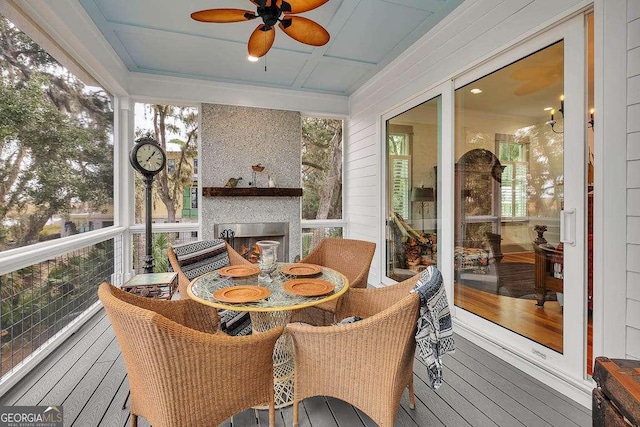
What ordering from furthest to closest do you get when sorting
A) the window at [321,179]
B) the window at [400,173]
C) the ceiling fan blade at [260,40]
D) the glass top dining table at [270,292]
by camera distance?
the window at [321,179], the window at [400,173], the ceiling fan blade at [260,40], the glass top dining table at [270,292]

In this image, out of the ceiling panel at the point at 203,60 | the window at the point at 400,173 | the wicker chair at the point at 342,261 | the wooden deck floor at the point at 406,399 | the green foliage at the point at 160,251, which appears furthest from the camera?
the green foliage at the point at 160,251

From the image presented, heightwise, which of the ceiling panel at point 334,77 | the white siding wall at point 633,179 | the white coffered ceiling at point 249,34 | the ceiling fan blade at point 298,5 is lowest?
the white siding wall at point 633,179

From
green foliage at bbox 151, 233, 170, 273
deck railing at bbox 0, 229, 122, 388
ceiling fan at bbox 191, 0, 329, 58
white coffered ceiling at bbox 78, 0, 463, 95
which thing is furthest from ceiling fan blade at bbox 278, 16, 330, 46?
green foliage at bbox 151, 233, 170, 273

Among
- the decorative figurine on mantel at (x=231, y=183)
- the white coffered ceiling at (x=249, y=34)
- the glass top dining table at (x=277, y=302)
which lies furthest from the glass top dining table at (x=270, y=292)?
the decorative figurine on mantel at (x=231, y=183)

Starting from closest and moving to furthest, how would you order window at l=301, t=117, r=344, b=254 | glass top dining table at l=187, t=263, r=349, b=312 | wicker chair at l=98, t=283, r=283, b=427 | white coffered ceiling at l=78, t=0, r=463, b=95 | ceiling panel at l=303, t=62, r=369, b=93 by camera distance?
wicker chair at l=98, t=283, r=283, b=427 < glass top dining table at l=187, t=263, r=349, b=312 < white coffered ceiling at l=78, t=0, r=463, b=95 < ceiling panel at l=303, t=62, r=369, b=93 < window at l=301, t=117, r=344, b=254

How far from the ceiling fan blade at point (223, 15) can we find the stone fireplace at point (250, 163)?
2352mm

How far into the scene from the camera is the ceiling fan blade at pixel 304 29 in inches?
85.7

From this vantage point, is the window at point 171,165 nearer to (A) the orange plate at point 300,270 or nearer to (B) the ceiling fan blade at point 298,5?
(A) the orange plate at point 300,270

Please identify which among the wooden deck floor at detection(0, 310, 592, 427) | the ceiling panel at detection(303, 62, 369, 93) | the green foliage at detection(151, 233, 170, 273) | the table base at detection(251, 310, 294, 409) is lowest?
the wooden deck floor at detection(0, 310, 592, 427)

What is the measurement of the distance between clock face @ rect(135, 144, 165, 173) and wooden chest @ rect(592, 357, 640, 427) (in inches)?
150

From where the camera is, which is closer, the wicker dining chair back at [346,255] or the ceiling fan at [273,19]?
the ceiling fan at [273,19]

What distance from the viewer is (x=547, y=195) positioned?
2.14 m

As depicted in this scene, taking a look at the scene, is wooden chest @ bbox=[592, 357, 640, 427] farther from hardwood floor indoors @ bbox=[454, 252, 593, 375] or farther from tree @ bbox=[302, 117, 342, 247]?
tree @ bbox=[302, 117, 342, 247]

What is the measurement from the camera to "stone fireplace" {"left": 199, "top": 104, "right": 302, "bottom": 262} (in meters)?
4.38
